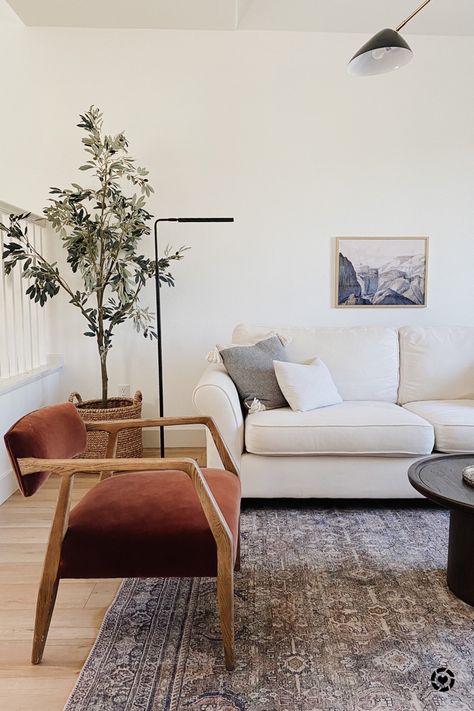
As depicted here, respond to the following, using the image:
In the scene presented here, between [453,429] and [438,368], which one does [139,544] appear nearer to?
[453,429]

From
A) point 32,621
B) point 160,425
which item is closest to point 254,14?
point 160,425

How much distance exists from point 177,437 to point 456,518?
7.34 ft

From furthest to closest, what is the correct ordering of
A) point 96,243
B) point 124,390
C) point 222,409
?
point 124,390 → point 96,243 → point 222,409

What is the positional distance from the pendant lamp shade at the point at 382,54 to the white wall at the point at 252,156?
136cm

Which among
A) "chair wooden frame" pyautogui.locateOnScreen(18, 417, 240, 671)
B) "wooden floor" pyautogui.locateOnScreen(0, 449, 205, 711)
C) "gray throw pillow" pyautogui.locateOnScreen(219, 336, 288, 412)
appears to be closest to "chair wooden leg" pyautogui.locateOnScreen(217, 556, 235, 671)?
"chair wooden frame" pyautogui.locateOnScreen(18, 417, 240, 671)

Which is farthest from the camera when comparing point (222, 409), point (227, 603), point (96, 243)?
point (96, 243)

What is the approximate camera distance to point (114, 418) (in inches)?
123

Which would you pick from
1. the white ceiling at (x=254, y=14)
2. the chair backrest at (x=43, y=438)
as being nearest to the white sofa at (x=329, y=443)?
the chair backrest at (x=43, y=438)

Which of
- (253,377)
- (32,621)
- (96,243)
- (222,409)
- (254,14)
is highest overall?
(254,14)

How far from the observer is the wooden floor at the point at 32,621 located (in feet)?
Answer: 4.73

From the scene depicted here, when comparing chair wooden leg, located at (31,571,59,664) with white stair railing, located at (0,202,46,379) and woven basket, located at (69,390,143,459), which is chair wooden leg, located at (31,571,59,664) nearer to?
woven basket, located at (69,390,143,459)

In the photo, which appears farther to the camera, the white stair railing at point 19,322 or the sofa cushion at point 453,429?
the white stair railing at point 19,322

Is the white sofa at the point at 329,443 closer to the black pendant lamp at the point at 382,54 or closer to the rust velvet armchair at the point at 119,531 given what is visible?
the rust velvet armchair at the point at 119,531

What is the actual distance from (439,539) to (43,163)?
11.0 feet
